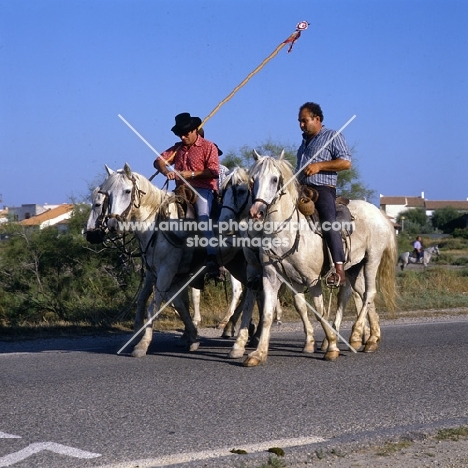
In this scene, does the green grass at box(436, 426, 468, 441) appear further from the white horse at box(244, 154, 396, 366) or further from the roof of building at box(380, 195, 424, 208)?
the roof of building at box(380, 195, 424, 208)

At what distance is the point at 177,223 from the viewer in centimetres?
Result: 1090

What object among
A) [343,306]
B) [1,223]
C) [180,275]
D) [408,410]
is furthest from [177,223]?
[1,223]

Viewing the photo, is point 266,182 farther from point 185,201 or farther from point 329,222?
point 185,201

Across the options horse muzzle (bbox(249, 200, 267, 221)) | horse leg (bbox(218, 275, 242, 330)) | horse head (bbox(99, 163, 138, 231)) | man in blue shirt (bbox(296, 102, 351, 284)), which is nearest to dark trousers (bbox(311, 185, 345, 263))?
man in blue shirt (bbox(296, 102, 351, 284))

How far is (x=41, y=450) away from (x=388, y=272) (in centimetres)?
701

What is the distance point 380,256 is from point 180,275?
2.63 metres

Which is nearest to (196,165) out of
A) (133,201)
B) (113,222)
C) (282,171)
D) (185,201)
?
(185,201)

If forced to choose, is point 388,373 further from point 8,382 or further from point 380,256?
point 8,382

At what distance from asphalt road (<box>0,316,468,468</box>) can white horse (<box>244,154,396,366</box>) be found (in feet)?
1.14

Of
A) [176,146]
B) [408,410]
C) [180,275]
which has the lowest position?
[408,410]

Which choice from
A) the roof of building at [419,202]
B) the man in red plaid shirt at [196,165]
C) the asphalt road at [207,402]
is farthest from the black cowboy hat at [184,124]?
the roof of building at [419,202]

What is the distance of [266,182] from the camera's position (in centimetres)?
934

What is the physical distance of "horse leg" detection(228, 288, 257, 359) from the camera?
33.4ft

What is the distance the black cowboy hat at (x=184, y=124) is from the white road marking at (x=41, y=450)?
18.6 feet
